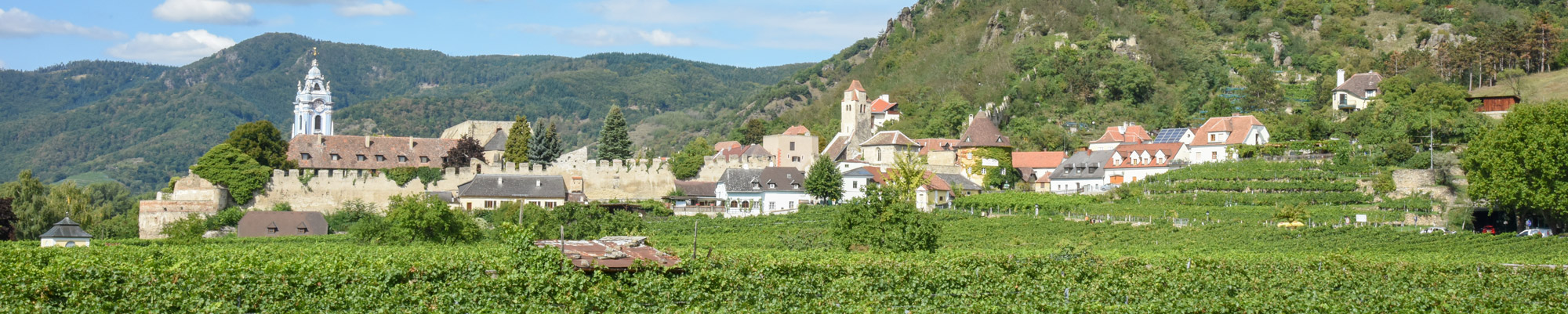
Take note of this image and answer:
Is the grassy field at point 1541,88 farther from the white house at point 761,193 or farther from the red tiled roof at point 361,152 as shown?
the red tiled roof at point 361,152

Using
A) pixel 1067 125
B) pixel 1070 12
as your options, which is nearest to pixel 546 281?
pixel 1067 125

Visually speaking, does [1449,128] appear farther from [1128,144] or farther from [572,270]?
[572,270]

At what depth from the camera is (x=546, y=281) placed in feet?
76.8

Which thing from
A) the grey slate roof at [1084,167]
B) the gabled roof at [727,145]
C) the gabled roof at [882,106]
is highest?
the gabled roof at [882,106]

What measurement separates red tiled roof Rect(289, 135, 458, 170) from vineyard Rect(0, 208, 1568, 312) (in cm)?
2762

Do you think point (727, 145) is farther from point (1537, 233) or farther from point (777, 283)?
point (777, 283)

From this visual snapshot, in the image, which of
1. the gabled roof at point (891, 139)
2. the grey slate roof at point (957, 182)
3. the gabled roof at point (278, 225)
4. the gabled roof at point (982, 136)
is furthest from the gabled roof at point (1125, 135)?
the gabled roof at point (278, 225)

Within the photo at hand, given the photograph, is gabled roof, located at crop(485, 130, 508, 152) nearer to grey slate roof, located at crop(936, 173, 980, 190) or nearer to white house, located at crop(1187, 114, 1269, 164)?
grey slate roof, located at crop(936, 173, 980, 190)

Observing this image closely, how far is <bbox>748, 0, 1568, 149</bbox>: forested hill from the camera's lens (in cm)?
8281

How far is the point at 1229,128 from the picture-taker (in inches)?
2714

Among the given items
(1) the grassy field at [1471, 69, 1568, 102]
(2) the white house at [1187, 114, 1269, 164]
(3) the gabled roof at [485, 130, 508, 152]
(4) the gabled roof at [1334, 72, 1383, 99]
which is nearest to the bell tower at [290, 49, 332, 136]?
(3) the gabled roof at [485, 130, 508, 152]

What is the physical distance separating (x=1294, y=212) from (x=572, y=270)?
3654 cm

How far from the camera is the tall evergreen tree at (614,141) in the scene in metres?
74.8

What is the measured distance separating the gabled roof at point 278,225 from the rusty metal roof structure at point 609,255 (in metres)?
36.6
